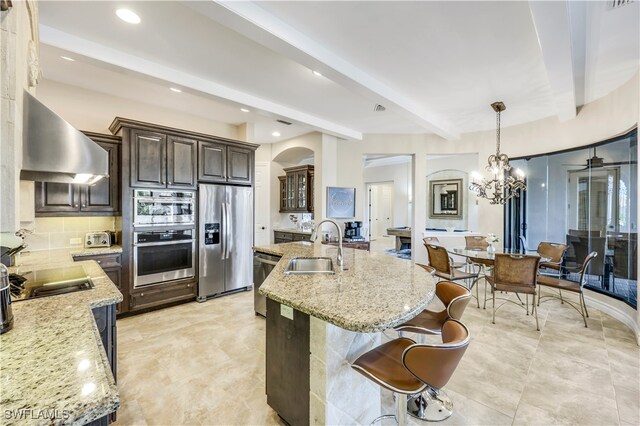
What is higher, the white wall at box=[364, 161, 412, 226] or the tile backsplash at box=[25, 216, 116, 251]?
the white wall at box=[364, 161, 412, 226]

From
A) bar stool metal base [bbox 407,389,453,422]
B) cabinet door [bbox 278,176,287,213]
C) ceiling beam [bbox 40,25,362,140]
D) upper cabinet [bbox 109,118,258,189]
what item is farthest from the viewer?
cabinet door [bbox 278,176,287,213]

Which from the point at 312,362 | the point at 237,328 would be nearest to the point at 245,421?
the point at 312,362

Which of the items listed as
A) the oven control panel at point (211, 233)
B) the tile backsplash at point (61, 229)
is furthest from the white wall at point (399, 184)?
the tile backsplash at point (61, 229)

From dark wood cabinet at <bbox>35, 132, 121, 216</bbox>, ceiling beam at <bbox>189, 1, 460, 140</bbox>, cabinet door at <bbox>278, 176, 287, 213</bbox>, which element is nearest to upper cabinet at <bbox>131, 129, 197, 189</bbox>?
dark wood cabinet at <bbox>35, 132, 121, 216</bbox>

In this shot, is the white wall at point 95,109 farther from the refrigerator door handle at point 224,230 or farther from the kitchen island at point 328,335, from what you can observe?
the kitchen island at point 328,335

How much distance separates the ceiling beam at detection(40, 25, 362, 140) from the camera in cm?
242

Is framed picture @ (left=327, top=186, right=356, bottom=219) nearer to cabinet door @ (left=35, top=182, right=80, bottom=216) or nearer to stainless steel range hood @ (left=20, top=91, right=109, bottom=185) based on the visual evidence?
cabinet door @ (left=35, top=182, right=80, bottom=216)

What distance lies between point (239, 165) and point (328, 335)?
3.56 meters

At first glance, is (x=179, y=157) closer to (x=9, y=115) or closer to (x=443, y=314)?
(x=9, y=115)

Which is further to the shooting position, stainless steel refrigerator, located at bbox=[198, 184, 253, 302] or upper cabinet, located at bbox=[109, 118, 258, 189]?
stainless steel refrigerator, located at bbox=[198, 184, 253, 302]

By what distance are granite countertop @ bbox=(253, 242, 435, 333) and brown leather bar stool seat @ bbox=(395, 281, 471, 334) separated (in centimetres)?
16

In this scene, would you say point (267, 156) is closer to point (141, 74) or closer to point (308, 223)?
point (308, 223)

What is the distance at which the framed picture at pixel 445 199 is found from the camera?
8023 millimetres

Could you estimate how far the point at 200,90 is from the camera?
3285mm
